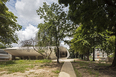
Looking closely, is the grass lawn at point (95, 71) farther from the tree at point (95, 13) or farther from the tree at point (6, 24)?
the tree at point (6, 24)

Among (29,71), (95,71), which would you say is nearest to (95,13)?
(95,71)

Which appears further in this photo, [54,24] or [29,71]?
[54,24]

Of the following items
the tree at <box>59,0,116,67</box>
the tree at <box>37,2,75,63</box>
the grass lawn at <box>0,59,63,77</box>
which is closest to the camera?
the grass lawn at <box>0,59,63,77</box>

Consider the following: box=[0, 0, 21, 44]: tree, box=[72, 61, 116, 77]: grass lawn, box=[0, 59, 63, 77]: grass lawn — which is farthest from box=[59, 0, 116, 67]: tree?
box=[0, 0, 21, 44]: tree

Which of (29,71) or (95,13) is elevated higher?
(95,13)

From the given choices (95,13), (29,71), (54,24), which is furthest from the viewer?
(54,24)

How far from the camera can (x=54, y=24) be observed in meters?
10.8

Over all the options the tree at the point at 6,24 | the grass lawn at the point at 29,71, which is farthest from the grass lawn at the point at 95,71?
the tree at the point at 6,24

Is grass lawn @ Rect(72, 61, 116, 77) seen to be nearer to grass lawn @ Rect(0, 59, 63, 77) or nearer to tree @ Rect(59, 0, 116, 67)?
grass lawn @ Rect(0, 59, 63, 77)

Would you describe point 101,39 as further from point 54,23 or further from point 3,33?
point 3,33

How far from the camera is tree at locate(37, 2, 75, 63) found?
1060 centimetres

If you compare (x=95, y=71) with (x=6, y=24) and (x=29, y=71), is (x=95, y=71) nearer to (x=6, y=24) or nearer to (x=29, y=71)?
(x=29, y=71)

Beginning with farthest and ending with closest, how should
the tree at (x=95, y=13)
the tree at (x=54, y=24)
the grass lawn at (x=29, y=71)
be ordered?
the tree at (x=54, y=24), the tree at (x=95, y=13), the grass lawn at (x=29, y=71)

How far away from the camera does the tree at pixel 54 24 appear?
10599mm
